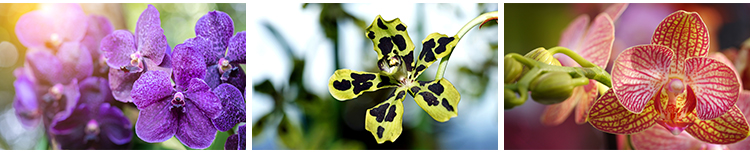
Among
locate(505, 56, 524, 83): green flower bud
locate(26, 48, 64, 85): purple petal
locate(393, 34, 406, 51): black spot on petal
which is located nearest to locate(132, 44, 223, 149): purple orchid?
locate(26, 48, 64, 85): purple petal

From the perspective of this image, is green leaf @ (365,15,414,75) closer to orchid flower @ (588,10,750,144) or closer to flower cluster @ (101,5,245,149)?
flower cluster @ (101,5,245,149)

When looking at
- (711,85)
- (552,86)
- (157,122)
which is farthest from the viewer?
(157,122)

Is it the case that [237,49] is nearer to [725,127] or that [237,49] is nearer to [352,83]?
[352,83]

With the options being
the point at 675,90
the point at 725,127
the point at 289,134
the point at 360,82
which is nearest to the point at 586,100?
the point at 675,90

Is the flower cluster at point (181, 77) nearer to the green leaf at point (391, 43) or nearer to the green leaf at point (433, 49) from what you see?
the green leaf at point (391, 43)
